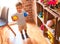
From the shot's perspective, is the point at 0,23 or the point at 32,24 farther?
the point at 32,24

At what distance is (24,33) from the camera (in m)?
3.11

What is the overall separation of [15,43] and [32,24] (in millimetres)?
953

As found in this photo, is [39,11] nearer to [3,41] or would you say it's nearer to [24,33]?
[24,33]

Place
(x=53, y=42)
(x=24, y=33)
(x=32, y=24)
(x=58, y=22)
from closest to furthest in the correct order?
1. (x=58, y=22)
2. (x=53, y=42)
3. (x=24, y=33)
4. (x=32, y=24)

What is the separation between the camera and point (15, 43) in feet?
9.19

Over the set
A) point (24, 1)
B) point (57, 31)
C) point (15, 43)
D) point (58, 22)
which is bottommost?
point (15, 43)

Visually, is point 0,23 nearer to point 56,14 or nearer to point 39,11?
point 39,11

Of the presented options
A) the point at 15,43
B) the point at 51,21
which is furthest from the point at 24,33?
the point at 51,21

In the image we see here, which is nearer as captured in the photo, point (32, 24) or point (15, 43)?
point (15, 43)

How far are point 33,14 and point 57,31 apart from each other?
153 cm

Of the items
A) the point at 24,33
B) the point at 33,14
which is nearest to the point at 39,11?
the point at 33,14

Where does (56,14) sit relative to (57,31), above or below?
above

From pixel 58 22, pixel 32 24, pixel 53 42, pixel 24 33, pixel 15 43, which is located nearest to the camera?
pixel 58 22

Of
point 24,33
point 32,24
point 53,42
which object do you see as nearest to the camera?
point 53,42
